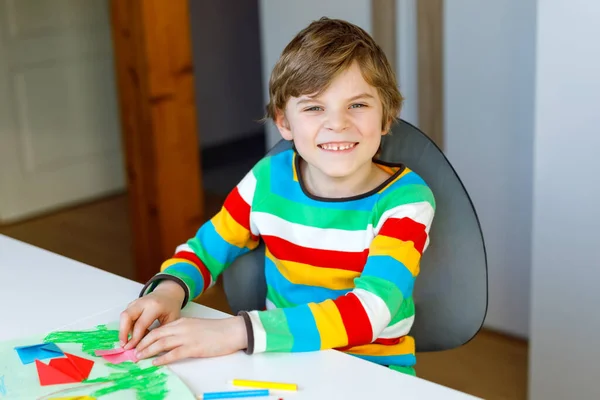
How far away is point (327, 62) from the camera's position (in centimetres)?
131

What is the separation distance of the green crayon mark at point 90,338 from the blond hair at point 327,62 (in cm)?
48

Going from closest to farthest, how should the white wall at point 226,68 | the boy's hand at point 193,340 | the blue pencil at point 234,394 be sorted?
the blue pencil at point 234,394
the boy's hand at point 193,340
the white wall at point 226,68

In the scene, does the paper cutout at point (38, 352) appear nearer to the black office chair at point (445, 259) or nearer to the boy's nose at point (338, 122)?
the boy's nose at point (338, 122)

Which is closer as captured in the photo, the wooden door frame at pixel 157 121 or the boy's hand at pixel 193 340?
the boy's hand at pixel 193 340

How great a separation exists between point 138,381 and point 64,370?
0.10 meters

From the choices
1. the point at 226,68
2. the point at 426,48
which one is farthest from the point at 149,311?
the point at 226,68

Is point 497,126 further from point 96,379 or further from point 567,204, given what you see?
point 96,379

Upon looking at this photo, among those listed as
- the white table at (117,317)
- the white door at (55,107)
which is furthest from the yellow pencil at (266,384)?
the white door at (55,107)

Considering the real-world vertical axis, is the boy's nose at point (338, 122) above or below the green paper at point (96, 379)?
above

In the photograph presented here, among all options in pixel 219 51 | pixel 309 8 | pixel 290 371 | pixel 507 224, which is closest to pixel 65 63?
pixel 219 51

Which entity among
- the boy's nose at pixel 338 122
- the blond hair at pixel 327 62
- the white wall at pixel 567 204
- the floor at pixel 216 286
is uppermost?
the blond hair at pixel 327 62

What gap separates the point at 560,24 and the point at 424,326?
0.85m

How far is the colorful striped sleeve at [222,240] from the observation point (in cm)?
146

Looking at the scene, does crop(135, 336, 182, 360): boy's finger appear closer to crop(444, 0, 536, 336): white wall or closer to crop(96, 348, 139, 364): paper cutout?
crop(96, 348, 139, 364): paper cutout
